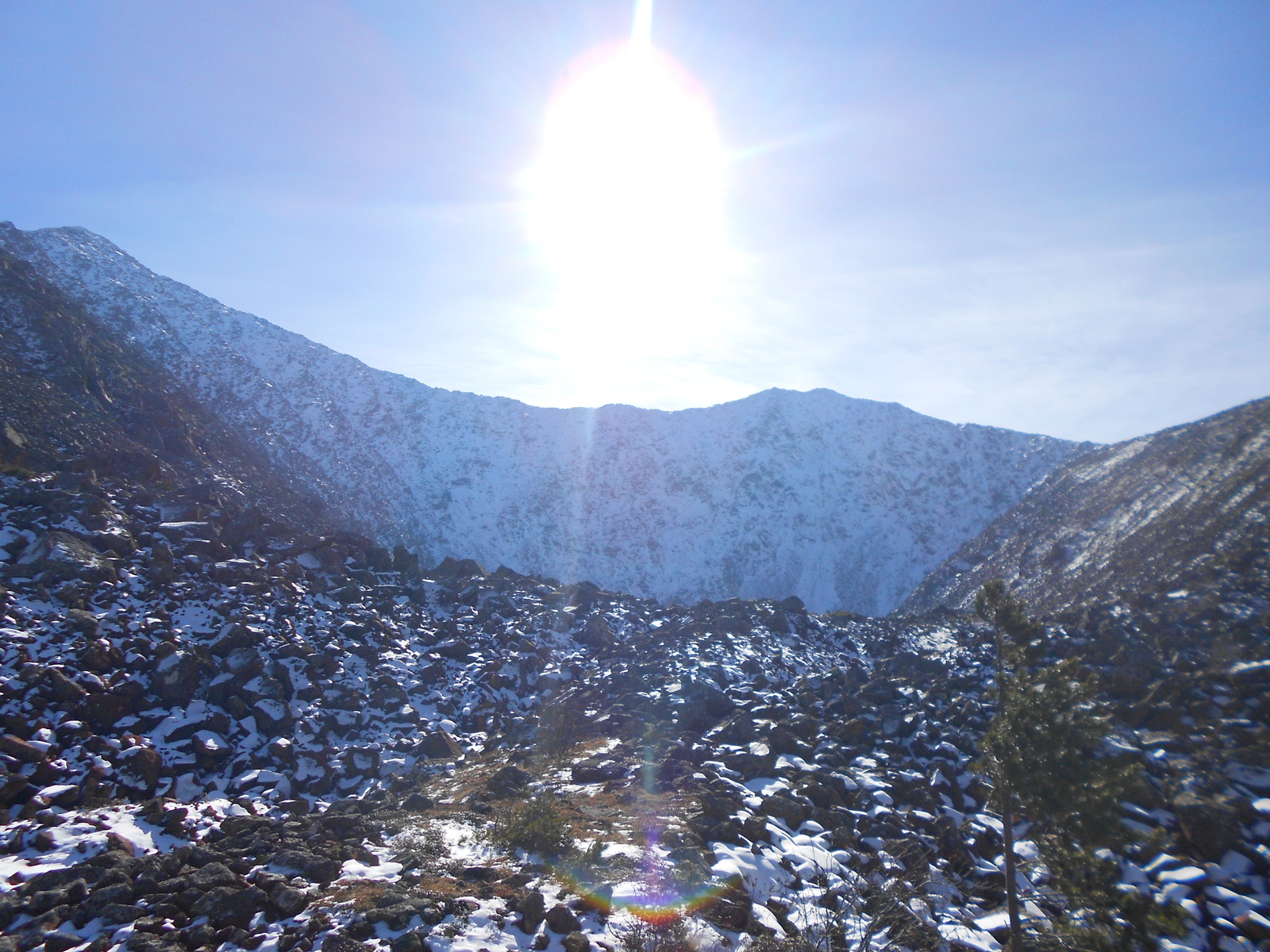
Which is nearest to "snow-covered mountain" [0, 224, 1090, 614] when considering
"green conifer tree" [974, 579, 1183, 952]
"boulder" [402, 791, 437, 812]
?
"boulder" [402, 791, 437, 812]

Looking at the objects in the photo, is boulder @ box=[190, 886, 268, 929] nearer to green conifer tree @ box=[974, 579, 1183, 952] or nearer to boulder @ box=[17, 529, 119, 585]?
green conifer tree @ box=[974, 579, 1183, 952]

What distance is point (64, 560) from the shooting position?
17312 millimetres

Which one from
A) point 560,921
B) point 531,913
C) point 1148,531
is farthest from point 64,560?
point 1148,531

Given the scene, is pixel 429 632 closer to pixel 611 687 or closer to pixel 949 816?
pixel 611 687

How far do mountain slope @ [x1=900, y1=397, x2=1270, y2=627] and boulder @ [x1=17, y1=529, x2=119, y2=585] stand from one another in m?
38.4

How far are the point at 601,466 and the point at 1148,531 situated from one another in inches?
1891

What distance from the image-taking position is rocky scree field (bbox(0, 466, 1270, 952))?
31.3ft

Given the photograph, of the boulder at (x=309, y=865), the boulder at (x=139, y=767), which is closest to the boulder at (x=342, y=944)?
the boulder at (x=309, y=865)

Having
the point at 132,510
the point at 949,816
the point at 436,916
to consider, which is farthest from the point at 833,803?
the point at 132,510

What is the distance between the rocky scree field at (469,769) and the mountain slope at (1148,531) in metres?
4.62

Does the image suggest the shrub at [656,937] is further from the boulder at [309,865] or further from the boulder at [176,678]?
the boulder at [176,678]

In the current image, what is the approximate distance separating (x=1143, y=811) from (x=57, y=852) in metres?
21.1

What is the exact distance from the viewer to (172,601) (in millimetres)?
18766

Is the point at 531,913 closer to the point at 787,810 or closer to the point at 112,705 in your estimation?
the point at 787,810
